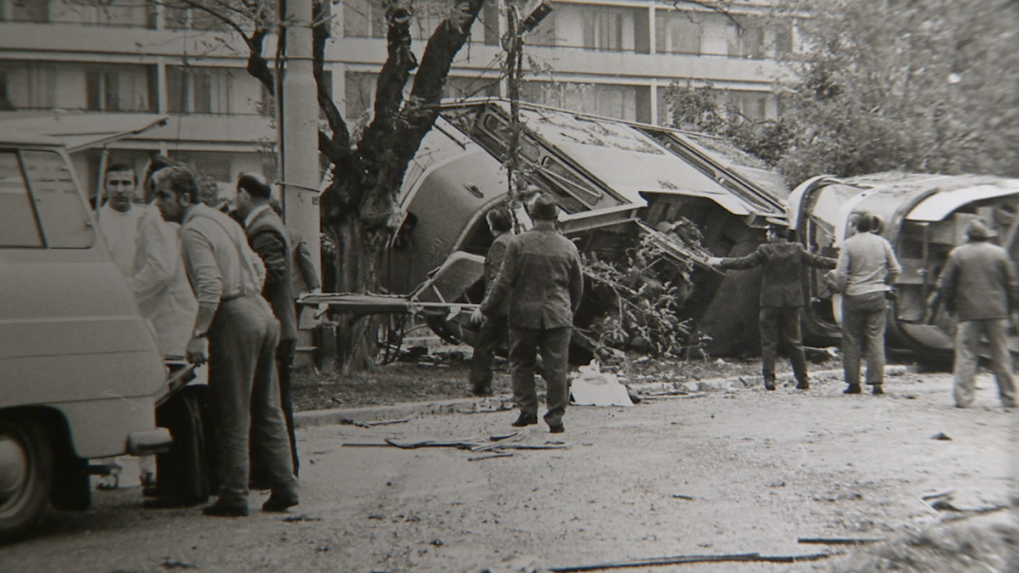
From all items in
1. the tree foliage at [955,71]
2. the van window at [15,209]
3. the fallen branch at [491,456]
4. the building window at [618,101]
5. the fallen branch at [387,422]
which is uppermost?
the building window at [618,101]

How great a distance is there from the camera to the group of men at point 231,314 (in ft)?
19.8

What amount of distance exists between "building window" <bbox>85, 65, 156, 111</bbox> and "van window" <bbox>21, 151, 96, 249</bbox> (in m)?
13.8

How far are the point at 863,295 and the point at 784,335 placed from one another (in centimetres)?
89

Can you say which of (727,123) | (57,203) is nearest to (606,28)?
(727,123)

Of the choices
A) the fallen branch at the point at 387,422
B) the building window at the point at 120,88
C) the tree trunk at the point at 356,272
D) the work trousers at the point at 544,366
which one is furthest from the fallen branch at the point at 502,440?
the building window at the point at 120,88

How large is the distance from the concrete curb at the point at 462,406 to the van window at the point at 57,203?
3.76 m

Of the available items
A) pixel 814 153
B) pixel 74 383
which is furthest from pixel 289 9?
pixel 814 153

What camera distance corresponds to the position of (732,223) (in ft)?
53.2

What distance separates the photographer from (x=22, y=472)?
216 inches

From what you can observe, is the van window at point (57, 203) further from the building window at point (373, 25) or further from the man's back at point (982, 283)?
the building window at point (373, 25)

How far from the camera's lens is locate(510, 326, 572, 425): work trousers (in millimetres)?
9078

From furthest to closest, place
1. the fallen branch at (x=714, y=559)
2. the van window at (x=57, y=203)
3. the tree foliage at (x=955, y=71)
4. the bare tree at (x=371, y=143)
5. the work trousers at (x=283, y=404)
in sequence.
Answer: the bare tree at (x=371, y=143), the work trousers at (x=283, y=404), the van window at (x=57, y=203), the fallen branch at (x=714, y=559), the tree foliage at (x=955, y=71)

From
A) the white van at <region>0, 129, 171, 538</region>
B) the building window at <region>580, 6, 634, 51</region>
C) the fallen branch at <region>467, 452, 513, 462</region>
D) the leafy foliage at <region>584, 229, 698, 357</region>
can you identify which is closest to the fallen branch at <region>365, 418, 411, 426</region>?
the fallen branch at <region>467, 452, 513, 462</region>

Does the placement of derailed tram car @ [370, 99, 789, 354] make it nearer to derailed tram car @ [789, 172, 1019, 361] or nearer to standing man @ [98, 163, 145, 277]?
derailed tram car @ [789, 172, 1019, 361]
